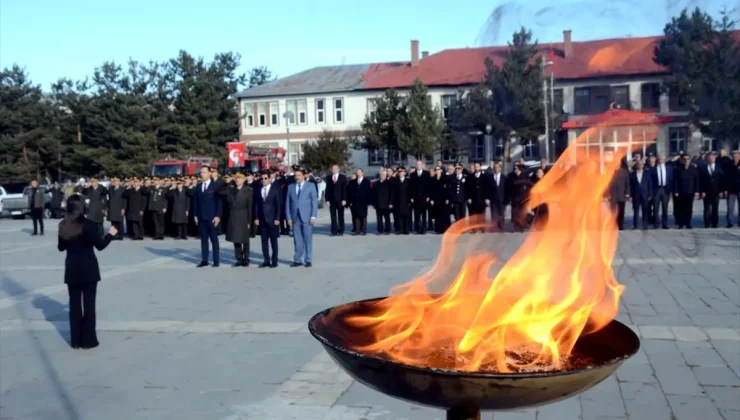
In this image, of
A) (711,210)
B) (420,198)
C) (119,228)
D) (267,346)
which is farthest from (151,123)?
(267,346)

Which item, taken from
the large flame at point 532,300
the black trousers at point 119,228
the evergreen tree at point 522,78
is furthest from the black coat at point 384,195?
the large flame at point 532,300

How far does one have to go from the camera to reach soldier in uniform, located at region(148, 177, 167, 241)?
21156 mm

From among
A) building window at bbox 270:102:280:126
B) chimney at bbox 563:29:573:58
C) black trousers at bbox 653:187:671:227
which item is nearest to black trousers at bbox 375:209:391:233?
black trousers at bbox 653:187:671:227

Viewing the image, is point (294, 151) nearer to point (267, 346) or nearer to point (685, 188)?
point (685, 188)

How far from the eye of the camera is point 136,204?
70.7 feet

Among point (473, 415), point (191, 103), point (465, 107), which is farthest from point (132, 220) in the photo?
point (191, 103)

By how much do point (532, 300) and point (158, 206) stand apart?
19.3 metres

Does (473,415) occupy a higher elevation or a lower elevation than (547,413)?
higher

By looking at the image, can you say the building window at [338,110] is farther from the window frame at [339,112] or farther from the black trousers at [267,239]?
the black trousers at [267,239]

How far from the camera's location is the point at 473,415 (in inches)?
109

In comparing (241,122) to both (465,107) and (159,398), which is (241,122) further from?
(159,398)

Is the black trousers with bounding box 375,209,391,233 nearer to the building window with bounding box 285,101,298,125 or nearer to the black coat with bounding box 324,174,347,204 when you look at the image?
the black coat with bounding box 324,174,347,204

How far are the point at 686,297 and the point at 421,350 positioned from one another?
24.2 ft

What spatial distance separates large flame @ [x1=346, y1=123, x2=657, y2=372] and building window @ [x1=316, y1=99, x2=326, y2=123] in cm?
5427
